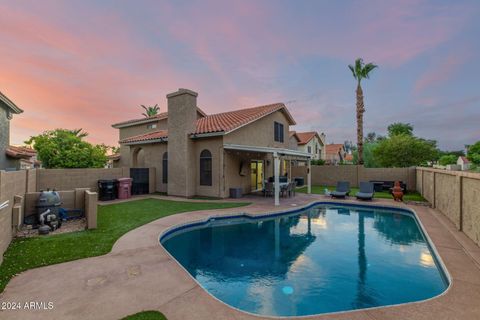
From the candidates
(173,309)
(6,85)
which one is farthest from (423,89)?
(6,85)

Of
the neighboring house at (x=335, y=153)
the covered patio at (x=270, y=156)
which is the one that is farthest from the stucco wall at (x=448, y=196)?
the neighboring house at (x=335, y=153)

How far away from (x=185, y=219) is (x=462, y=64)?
2022cm

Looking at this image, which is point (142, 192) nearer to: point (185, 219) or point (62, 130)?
point (185, 219)

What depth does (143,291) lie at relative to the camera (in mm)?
4102

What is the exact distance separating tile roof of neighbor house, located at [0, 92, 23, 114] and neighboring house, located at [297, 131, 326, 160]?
111 ft

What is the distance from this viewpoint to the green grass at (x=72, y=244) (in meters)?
5.20

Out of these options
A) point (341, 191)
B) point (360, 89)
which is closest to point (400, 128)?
point (360, 89)

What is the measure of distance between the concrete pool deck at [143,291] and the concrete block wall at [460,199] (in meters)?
1.10

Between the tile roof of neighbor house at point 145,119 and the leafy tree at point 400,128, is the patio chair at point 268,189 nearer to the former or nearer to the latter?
the tile roof of neighbor house at point 145,119

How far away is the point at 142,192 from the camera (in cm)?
1705

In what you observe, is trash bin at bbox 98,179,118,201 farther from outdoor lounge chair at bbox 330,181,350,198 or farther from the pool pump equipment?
outdoor lounge chair at bbox 330,181,350,198

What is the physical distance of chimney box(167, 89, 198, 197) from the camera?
1516cm

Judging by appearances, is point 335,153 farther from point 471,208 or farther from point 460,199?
point 471,208

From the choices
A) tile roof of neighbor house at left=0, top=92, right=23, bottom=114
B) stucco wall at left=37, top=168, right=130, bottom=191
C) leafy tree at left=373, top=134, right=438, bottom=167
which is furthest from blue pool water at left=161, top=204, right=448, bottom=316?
leafy tree at left=373, top=134, right=438, bottom=167
